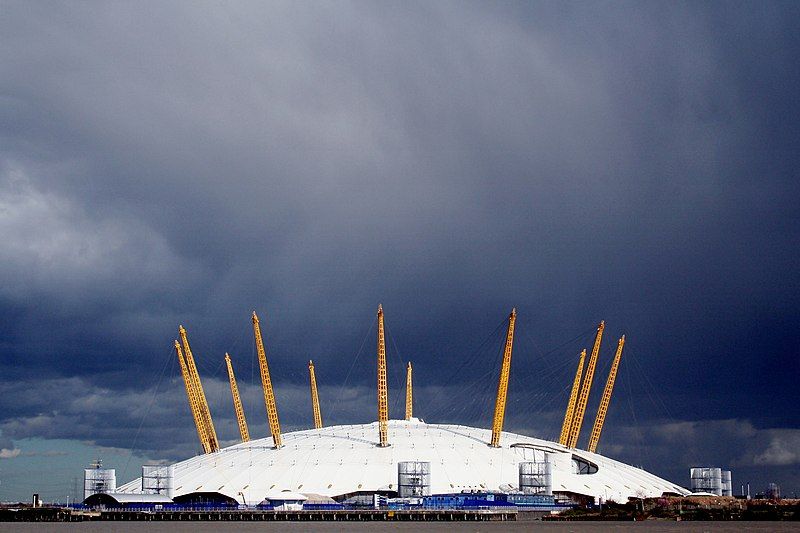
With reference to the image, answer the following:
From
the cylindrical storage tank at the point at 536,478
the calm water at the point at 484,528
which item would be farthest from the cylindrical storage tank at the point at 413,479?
the calm water at the point at 484,528

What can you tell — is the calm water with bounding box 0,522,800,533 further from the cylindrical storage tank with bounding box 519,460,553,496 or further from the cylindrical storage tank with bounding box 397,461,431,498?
the cylindrical storage tank with bounding box 519,460,553,496

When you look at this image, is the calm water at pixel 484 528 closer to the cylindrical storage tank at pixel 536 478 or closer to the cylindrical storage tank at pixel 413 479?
the cylindrical storage tank at pixel 413 479

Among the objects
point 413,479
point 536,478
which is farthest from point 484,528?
point 536,478

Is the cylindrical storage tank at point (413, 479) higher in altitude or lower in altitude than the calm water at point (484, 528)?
higher

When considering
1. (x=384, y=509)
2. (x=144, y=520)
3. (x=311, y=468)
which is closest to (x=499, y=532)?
(x=384, y=509)

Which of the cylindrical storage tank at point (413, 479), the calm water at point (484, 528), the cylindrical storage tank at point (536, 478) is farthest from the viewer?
the cylindrical storage tank at point (536, 478)

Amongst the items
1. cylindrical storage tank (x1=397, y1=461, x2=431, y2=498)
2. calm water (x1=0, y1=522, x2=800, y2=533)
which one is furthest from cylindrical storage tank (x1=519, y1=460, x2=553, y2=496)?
calm water (x1=0, y1=522, x2=800, y2=533)

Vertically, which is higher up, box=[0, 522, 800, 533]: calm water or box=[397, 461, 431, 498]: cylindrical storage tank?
box=[397, 461, 431, 498]: cylindrical storage tank
